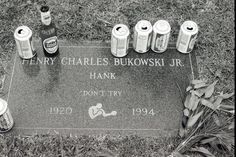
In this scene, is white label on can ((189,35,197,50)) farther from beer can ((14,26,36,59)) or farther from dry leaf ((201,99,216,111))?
beer can ((14,26,36,59))

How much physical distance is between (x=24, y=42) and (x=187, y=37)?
139cm

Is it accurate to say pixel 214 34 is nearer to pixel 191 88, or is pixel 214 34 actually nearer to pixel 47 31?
pixel 191 88

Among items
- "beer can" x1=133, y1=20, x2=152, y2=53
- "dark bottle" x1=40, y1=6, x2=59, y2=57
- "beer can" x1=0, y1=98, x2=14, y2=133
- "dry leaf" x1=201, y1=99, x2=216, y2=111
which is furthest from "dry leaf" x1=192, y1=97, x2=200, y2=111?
"beer can" x1=0, y1=98, x2=14, y2=133

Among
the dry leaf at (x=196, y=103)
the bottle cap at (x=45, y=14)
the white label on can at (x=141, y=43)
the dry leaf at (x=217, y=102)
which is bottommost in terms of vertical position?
the dry leaf at (x=196, y=103)

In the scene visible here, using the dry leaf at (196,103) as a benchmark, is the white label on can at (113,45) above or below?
above

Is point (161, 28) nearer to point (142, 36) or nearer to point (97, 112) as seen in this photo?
point (142, 36)

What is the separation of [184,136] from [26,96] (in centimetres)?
133

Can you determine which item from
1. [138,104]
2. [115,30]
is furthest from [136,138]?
[115,30]

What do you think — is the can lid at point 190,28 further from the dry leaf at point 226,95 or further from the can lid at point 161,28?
the dry leaf at point 226,95

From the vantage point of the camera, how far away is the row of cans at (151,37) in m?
3.14

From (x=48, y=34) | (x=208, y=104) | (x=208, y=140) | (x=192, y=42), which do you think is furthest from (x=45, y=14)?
(x=208, y=140)

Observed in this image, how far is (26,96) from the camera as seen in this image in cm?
307

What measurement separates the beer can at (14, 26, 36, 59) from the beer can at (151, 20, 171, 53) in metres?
1.06

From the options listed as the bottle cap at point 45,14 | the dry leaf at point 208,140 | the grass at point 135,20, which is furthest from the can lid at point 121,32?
the dry leaf at point 208,140
